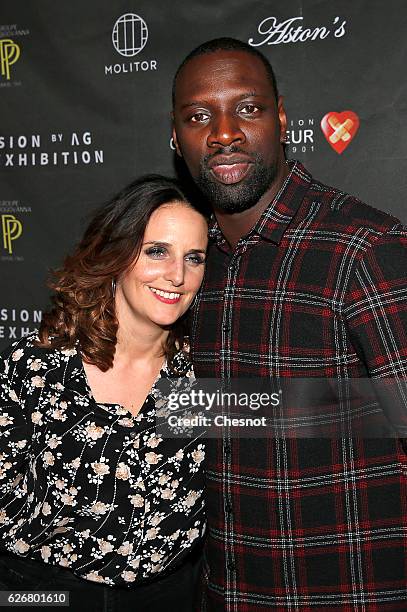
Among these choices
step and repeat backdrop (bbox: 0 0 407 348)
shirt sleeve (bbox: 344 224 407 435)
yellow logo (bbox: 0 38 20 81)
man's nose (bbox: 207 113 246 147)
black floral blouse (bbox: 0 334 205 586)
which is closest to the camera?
shirt sleeve (bbox: 344 224 407 435)

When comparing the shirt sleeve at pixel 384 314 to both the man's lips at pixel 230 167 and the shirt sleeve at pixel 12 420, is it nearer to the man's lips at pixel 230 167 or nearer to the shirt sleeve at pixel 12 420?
the man's lips at pixel 230 167

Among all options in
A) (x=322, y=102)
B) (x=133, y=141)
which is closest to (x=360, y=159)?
(x=322, y=102)

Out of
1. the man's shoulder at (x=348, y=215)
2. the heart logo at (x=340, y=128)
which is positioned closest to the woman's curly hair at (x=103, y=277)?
the man's shoulder at (x=348, y=215)

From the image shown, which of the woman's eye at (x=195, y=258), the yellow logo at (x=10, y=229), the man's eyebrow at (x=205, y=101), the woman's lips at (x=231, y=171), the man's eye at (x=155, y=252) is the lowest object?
the woman's eye at (x=195, y=258)

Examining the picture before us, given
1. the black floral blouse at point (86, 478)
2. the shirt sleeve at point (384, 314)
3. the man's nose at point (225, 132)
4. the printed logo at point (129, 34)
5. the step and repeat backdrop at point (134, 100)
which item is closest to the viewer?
the shirt sleeve at point (384, 314)

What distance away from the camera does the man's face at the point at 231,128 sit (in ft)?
4.46

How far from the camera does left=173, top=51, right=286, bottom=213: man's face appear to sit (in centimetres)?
136

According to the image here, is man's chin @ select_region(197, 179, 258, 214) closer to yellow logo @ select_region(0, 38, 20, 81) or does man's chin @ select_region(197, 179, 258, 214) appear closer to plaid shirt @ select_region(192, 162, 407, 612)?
plaid shirt @ select_region(192, 162, 407, 612)

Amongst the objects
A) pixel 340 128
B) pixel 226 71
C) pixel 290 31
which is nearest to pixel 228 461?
pixel 226 71

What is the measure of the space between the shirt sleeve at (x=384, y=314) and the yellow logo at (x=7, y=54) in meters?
1.65

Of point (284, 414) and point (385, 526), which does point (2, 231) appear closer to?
point (284, 414)

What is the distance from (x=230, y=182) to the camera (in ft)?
4.50

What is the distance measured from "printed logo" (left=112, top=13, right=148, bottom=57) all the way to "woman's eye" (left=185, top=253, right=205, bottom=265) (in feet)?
3.22

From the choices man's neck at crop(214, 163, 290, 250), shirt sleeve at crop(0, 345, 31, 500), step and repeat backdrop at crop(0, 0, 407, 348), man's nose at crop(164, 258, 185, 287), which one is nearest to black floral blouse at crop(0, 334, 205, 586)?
shirt sleeve at crop(0, 345, 31, 500)
